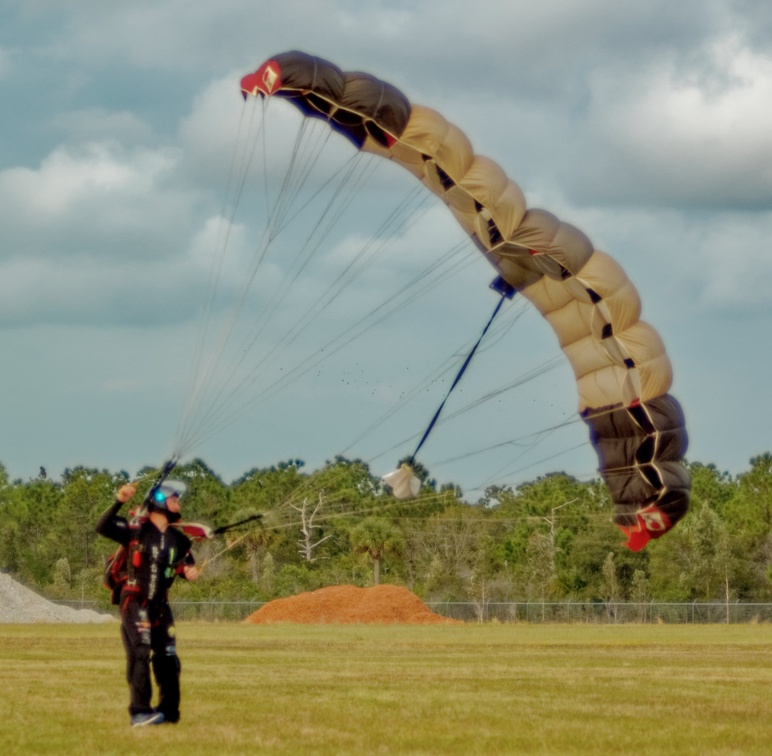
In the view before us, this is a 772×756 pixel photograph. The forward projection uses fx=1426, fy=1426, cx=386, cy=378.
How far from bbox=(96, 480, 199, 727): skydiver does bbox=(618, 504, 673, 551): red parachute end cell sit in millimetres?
5079

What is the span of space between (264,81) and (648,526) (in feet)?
19.8

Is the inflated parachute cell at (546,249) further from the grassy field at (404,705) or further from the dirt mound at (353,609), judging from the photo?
the dirt mound at (353,609)

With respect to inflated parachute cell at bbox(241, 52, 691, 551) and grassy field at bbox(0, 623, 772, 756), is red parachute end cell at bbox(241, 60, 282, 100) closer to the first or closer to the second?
inflated parachute cell at bbox(241, 52, 691, 551)

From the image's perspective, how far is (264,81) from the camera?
45.8 feet

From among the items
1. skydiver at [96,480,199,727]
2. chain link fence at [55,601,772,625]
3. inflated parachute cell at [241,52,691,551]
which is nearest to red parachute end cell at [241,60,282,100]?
inflated parachute cell at [241,52,691,551]

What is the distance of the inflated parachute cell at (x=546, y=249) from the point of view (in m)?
14.5

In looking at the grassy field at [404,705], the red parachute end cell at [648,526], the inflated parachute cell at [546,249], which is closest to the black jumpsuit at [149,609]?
the grassy field at [404,705]

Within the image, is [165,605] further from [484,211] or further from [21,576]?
[21,576]

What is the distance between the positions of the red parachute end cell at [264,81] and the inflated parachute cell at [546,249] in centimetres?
3

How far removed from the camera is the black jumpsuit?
1166 cm

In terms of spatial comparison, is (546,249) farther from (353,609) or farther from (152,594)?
(353,609)

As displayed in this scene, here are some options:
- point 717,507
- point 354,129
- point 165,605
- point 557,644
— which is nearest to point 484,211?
point 354,129

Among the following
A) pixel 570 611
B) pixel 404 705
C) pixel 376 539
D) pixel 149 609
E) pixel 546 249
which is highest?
pixel 546 249

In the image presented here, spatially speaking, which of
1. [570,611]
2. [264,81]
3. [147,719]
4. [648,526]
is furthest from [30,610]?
[147,719]
